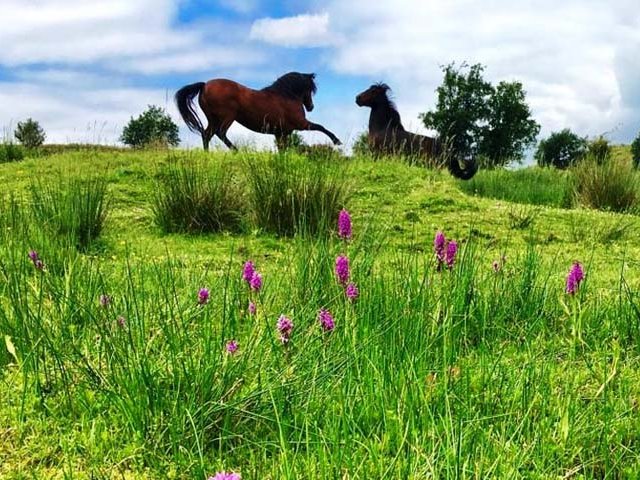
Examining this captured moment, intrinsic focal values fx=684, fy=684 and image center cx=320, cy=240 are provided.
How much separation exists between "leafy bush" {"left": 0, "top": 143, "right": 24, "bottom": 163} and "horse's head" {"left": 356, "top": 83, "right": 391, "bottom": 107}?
7.31m

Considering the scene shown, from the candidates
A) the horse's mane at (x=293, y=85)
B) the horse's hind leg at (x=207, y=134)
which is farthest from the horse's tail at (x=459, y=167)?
the horse's hind leg at (x=207, y=134)

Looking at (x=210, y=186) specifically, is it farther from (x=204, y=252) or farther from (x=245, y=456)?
(x=245, y=456)

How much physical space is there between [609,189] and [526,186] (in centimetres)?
240

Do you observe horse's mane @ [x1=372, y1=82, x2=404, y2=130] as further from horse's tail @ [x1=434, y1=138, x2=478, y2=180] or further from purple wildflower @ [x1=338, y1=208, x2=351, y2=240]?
purple wildflower @ [x1=338, y1=208, x2=351, y2=240]

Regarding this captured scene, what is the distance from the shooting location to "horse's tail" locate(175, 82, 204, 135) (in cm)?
1258

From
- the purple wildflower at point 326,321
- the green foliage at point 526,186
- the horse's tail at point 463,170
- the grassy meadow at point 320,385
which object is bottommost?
the grassy meadow at point 320,385

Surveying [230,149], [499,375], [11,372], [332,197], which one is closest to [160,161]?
[230,149]

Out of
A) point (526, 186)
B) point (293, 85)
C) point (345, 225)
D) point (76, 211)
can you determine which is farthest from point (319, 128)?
point (345, 225)

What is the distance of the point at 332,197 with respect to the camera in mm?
6379

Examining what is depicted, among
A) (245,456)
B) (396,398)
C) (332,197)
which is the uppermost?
(332,197)

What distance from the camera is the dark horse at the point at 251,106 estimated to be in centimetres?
1270

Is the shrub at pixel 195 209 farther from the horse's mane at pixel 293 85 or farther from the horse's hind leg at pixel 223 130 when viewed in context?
the horse's mane at pixel 293 85

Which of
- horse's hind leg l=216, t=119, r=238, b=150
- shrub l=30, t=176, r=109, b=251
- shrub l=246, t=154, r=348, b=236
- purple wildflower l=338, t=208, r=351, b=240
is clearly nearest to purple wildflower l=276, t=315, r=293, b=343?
purple wildflower l=338, t=208, r=351, b=240

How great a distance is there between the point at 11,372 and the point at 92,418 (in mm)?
522
